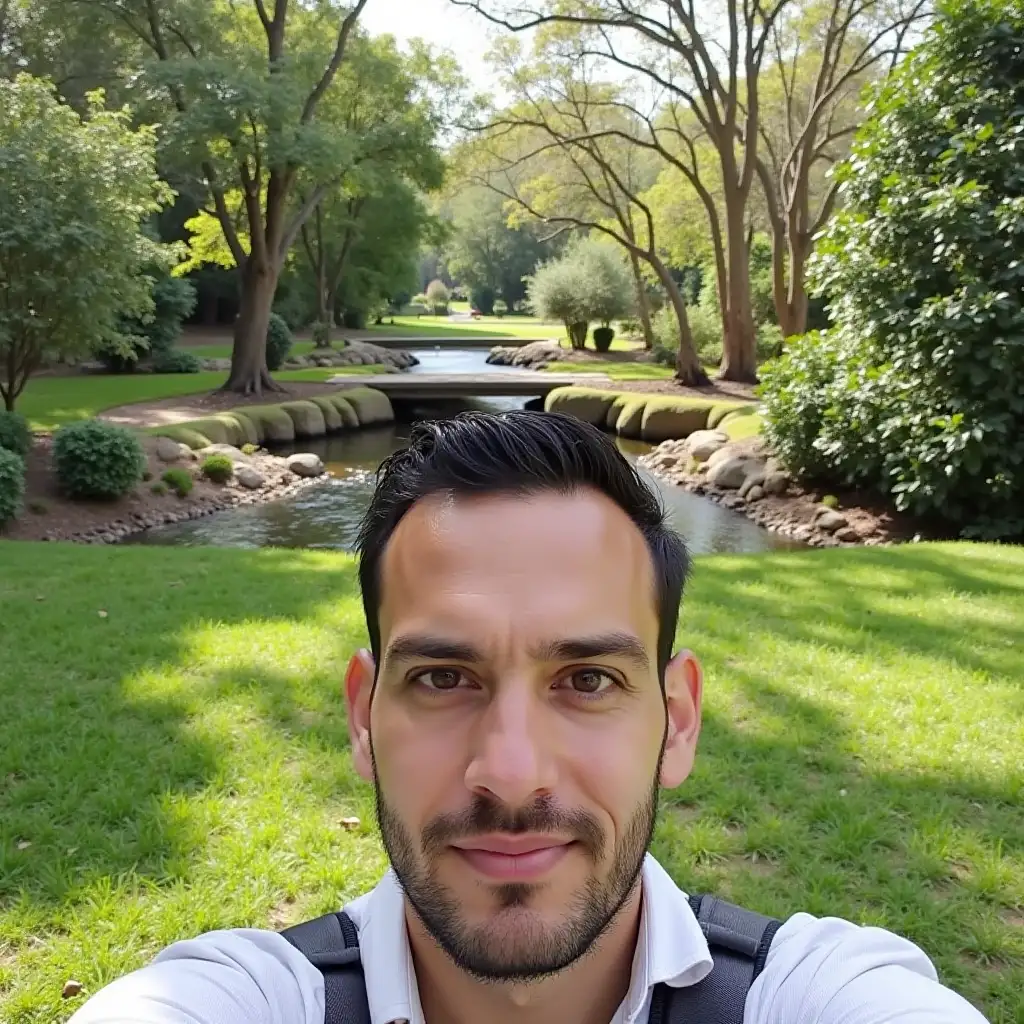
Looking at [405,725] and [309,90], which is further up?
[309,90]

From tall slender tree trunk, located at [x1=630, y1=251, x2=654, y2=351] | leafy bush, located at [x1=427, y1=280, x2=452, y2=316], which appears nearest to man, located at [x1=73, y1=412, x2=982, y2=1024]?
tall slender tree trunk, located at [x1=630, y1=251, x2=654, y2=351]

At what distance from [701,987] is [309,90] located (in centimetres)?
2044

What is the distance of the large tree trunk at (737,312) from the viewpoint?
2030 centimetres

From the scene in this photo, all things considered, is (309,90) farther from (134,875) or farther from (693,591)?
(134,875)

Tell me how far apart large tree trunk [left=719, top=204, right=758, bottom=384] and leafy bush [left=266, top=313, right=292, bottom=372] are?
1314 cm

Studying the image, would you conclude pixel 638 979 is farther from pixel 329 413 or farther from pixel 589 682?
pixel 329 413

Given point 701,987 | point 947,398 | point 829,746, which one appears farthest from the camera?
point 947,398

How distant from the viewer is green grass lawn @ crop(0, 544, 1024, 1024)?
255cm

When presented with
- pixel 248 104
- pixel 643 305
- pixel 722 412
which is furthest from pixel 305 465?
pixel 643 305

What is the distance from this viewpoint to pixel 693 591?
19.9ft

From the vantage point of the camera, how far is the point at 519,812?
3.47 feet

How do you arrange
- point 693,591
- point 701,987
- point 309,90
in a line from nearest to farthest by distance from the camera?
point 701,987
point 693,591
point 309,90

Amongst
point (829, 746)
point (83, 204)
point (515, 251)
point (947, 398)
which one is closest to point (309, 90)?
point (83, 204)

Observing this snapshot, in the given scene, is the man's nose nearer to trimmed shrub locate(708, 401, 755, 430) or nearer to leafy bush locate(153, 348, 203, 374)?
trimmed shrub locate(708, 401, 755, 430)
